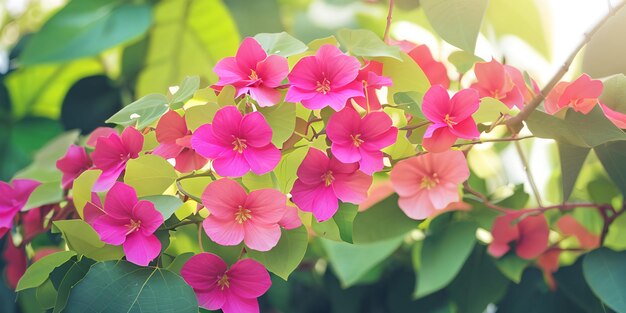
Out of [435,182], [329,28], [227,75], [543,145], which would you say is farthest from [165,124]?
[543,145]

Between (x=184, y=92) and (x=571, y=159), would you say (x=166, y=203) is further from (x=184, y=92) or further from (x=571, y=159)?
(x=571, y=159)

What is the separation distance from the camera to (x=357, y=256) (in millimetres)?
565

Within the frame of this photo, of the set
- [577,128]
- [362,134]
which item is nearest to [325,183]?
[362,134]

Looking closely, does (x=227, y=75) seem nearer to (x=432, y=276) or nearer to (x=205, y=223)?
(x=205, y=223)

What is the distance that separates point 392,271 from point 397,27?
25 centimetres

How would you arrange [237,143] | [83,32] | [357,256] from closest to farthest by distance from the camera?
1. [237,143]
2. [357,256]
3. [83,32]

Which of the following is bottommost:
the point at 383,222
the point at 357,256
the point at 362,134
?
the point at 357,256

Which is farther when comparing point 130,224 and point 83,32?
point 83,32

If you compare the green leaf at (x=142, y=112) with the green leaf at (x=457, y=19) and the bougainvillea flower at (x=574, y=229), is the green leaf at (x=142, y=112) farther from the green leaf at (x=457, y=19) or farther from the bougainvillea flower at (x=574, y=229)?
the bougainvillea flower at (x=574, y=229)

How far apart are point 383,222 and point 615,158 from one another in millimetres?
148

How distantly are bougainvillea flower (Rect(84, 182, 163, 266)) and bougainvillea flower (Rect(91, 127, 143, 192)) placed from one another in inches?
1.2

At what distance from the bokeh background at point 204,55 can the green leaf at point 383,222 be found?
6.2 inches

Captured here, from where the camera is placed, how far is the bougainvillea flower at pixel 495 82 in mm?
397

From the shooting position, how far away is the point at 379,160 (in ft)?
1.12
